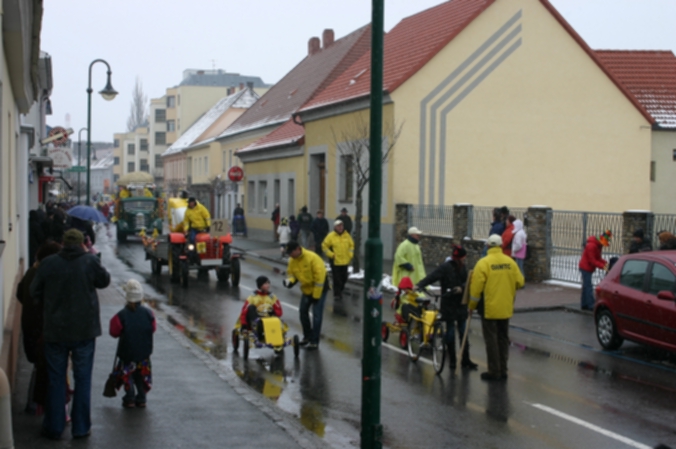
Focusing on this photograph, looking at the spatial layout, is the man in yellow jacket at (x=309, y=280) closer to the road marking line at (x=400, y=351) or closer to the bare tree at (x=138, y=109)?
the road marking line at (x=400, y=351)

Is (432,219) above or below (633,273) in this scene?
above

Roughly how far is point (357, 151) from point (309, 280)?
14417mm

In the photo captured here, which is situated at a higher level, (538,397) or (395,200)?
(395,200)

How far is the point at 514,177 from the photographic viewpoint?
96.2 ft

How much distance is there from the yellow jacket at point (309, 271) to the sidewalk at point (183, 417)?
1877mm

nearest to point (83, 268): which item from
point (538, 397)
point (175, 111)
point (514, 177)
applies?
point (538, 397)

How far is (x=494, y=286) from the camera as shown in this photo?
33.7 ft

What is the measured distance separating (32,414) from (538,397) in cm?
533

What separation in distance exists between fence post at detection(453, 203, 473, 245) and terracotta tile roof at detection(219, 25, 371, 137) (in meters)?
19.3

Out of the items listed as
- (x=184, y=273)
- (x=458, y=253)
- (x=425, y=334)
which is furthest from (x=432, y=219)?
(x=458, y=253)

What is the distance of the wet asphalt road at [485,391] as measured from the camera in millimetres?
7812

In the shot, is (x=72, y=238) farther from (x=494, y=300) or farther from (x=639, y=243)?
(x=639, y=243)

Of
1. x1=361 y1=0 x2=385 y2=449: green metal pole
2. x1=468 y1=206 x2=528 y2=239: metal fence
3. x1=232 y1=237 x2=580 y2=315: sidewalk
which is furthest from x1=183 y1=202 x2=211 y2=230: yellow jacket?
x1=361 y1=0 x2=385 y2=449: green metal pole

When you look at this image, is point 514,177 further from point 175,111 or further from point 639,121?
point 175,111
